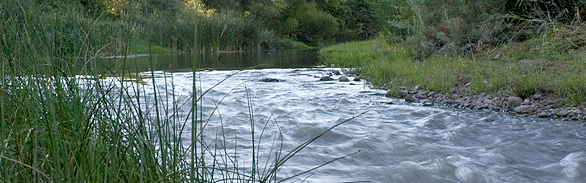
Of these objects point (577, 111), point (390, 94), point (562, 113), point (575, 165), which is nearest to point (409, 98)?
point (390, 94)

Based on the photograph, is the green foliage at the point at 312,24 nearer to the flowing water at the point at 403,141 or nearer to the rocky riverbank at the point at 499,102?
the rocky riverbank at the point at 499,102

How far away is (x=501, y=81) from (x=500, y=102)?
0.43m

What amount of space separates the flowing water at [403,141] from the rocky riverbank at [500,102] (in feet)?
0.64

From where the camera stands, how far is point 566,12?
30.4ft

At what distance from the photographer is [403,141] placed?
15.1ft

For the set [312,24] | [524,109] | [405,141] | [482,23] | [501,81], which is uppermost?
[482,23]

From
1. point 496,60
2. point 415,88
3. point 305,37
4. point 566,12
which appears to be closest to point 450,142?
point 415,88

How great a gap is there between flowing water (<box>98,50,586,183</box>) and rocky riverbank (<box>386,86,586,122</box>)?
0.64 ft

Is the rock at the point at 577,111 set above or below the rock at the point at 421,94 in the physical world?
above

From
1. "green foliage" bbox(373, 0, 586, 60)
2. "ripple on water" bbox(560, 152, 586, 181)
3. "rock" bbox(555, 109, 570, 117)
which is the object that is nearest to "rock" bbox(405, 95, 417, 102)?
"rock" bbox(555, 109, 570, 117)

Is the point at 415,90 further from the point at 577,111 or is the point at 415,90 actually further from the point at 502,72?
the point at 577,111

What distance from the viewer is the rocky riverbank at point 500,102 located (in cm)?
549

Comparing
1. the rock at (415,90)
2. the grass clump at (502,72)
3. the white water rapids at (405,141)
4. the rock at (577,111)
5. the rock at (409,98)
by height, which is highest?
the grass clump at (502,72)

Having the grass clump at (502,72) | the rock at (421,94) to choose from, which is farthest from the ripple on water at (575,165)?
the rock at (421,94)
